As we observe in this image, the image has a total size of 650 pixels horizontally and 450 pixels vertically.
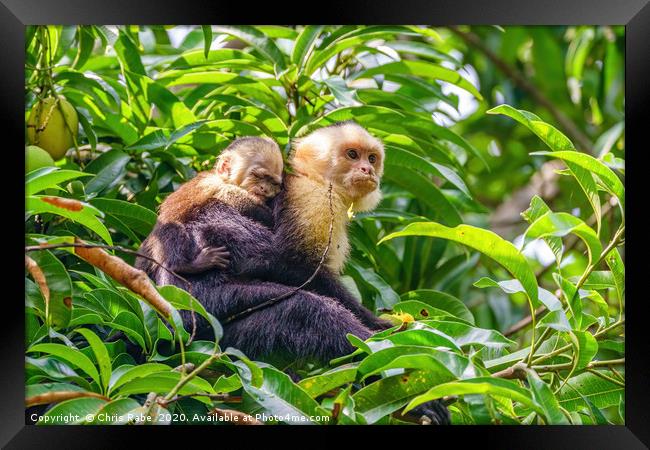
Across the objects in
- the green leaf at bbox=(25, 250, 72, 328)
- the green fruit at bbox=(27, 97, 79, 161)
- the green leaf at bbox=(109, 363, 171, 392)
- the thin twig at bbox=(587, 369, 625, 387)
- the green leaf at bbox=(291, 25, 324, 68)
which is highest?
the green leaf at bbox=(291, 25, 324, 68)

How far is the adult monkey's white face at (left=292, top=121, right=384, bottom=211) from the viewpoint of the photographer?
3.82 metres

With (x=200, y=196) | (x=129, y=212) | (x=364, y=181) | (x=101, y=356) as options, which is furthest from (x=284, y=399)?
(x=364, y=181)

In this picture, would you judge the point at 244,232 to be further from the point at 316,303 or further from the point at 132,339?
the point at 132,339

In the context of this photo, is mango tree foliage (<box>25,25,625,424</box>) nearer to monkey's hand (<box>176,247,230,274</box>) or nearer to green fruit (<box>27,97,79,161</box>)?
green fruit (<box>27,97,79,161</box>)


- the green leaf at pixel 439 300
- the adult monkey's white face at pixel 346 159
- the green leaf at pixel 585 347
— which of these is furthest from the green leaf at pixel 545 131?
the green leaf at pixel 439 300

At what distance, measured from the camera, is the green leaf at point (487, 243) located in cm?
266

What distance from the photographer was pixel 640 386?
2934mm

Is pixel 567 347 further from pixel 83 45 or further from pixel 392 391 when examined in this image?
pixel 83 45

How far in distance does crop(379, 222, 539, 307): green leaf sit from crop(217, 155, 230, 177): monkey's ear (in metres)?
1.15

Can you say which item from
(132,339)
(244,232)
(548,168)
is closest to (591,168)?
(244,232)

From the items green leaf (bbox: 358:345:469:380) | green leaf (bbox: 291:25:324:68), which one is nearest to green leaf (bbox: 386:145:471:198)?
green leaf (bbox: 291:25:324:68)

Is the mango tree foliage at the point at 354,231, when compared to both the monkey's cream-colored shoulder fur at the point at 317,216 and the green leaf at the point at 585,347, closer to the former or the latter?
the green leaf at the point at 585,347

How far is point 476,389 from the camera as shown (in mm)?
2406

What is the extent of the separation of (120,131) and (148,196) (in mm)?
336
